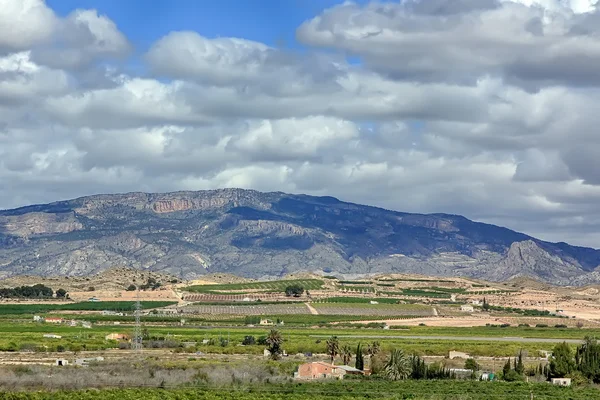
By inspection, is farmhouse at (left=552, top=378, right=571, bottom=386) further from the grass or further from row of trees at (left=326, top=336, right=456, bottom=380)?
the grass

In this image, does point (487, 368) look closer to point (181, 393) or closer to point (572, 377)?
point (572, 377)

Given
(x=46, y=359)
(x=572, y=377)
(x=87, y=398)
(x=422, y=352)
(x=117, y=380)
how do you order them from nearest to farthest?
(x=87, y=398), (x=117, y=380), (x=572, y=377), (x=46, y=359), (x=422, y=352)

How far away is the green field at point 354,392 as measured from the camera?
87.2 metres

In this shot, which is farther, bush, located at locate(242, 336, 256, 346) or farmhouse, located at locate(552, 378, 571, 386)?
bush, located at locate(242, 336, 256, 346)

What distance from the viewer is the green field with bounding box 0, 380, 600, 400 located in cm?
8725

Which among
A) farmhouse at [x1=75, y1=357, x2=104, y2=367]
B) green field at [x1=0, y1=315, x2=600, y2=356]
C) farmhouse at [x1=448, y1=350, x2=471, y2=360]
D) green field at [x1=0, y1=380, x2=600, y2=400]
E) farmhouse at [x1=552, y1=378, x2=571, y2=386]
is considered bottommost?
farmhouse at [x1=552, y1=378, x2=571, y2=386]

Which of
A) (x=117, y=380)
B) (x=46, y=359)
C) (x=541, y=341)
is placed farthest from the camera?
(x=541, y=341)

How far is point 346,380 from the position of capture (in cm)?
11131

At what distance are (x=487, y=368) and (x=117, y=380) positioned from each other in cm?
4993

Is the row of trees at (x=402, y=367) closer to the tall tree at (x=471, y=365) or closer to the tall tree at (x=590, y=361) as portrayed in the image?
the tall tree at (x=471, y=365)

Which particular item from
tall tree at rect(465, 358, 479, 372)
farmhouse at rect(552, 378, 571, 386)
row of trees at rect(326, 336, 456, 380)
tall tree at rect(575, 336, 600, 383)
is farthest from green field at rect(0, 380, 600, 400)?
tall tree at rect(465, 358, 479, 372)

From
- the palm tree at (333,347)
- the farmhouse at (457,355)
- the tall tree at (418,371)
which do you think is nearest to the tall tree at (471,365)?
the tall tree at (418,371)

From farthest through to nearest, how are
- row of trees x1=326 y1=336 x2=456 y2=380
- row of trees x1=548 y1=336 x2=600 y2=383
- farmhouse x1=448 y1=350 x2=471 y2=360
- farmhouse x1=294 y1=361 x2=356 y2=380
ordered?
farmhouse x1=448 y1=350 x2=471 y2=360 < row of trees x1=548 y1=336 x2=600 y2=383 < farmhouse x1=294 y1=361 x2=356 y2=380 < row of trees x1=326 y1=336 x2=456 y2=380

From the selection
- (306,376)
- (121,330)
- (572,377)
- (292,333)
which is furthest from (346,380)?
(121,330)
